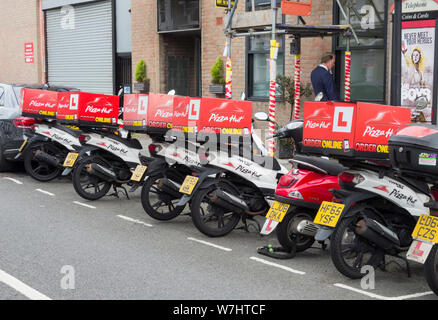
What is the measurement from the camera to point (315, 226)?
6.83 meters

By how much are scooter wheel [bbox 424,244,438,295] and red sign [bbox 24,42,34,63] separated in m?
25.4

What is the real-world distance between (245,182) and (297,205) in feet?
4.38

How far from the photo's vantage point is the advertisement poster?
10.5 m

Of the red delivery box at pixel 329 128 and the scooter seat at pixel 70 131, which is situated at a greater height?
the red delivery box at pixel 329 128

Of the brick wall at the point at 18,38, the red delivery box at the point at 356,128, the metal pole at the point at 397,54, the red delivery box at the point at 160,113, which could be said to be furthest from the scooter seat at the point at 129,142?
the brick wall at the point at 18,38

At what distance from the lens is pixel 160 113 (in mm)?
8836

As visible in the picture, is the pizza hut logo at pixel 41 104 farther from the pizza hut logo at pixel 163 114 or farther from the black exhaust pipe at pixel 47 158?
the pizza hut logo at pixel 163 114

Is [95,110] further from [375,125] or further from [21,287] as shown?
[375,125]

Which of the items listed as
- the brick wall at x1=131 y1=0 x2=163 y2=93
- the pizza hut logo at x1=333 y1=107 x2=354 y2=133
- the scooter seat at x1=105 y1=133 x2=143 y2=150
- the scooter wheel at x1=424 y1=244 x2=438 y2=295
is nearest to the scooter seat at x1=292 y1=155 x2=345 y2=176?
the pizza hut logo at x1=333 y1=107 x2=354 y2=133

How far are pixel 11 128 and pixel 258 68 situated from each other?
6.71 meters

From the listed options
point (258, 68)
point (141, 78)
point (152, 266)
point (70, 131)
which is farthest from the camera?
point (141, 78)

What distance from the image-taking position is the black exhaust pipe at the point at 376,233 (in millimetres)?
6062

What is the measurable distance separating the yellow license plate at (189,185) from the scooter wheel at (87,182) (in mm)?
2421

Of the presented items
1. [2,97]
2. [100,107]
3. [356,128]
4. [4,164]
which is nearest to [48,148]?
[4,164]
